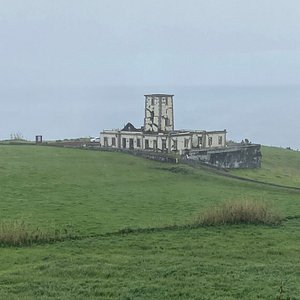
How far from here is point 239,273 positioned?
1933 centimetres

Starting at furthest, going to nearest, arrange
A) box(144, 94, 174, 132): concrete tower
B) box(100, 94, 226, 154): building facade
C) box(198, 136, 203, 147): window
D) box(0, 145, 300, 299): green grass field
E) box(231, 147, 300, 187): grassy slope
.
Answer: box(144, 94, 174, 132): concrete tower → box(198, 136, 203, 147): window → box(100, 94, 226, 154): building facade → box(231, 147, 300, 187): grassy slope → box(0, 145, 300, 299): green grass field

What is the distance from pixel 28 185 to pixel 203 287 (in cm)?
2629

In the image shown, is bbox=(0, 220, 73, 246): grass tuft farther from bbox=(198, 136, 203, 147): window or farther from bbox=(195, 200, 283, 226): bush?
bbox=(198, 136, 203, 147): window

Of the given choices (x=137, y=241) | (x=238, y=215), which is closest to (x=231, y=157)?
(x=238, y=215)

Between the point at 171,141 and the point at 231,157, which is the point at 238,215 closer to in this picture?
the point at 171,141

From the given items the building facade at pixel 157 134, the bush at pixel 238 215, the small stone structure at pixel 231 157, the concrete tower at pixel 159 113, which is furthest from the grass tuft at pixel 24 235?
the concrete tower at pixel 159 113

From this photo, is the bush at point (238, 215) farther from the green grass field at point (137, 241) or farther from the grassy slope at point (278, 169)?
the grassy slope at point (278, 169)

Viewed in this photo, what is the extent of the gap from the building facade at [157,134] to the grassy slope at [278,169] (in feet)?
19.9

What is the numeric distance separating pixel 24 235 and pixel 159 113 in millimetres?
45578

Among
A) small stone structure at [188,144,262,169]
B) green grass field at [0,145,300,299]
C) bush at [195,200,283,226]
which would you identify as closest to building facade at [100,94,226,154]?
small stone structure at [188,144,262,169]

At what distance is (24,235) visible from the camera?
24172mm

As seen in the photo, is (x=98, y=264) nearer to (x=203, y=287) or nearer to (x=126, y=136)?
(x=203, y=287)

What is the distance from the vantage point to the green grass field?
17.8 metres

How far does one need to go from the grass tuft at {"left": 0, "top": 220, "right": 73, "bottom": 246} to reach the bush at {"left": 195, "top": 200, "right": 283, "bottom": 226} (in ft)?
22.3
